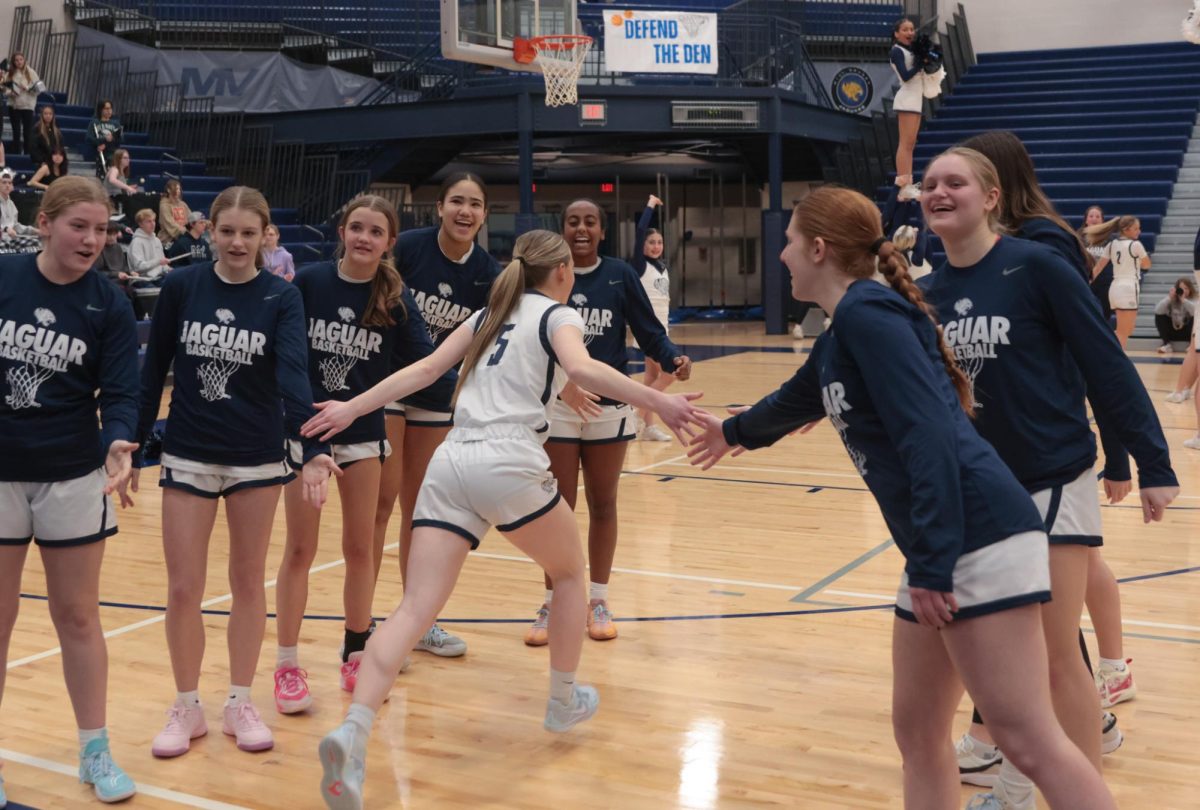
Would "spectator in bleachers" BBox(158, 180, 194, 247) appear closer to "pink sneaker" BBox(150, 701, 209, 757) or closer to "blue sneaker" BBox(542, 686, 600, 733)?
"pink sneaker" BBox(150, 701, 209, 757)

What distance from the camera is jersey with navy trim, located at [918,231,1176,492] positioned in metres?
3.03

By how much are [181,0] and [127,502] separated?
Answer: 18904 mm

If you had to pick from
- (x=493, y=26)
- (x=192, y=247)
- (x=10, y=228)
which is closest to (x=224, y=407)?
(x=10, y=228)

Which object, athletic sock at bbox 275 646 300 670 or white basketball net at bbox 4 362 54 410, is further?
athletic sock at bbox 275 646 300 670

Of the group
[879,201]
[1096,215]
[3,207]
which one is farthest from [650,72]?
[3,207]

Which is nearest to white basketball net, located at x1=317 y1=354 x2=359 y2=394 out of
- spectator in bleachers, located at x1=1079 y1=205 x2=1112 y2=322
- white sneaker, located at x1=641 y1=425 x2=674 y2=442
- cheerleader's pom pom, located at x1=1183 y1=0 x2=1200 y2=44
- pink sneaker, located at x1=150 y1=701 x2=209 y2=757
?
pink sneaker, located at x1=150 y1=701 x2=209 y2=757

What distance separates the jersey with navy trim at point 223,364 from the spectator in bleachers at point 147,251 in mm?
10068

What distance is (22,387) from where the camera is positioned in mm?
3479

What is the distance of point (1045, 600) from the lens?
2.51 metres

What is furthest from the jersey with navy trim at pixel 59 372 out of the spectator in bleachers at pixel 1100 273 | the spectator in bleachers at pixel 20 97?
the spectator in bleachers at pixel 20 97

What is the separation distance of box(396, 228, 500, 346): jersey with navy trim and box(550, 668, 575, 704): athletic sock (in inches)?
63.4

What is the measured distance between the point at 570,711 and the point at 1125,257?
11284mm

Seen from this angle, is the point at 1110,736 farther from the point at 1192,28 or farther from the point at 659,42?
the point at 1192,28

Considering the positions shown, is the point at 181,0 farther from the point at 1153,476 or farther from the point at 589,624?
the point at 1153,476
